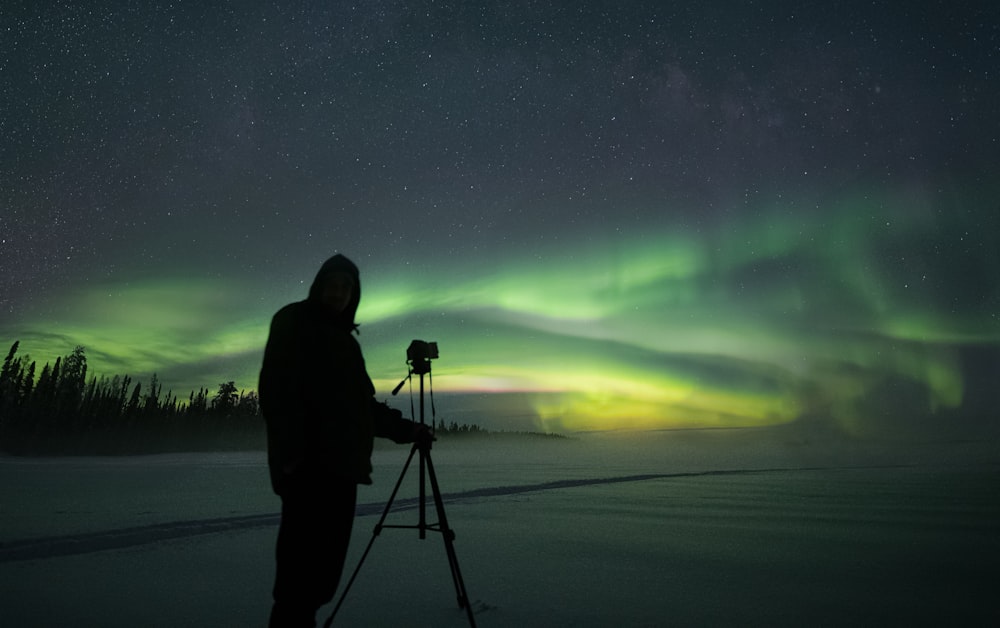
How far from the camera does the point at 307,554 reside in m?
2.49

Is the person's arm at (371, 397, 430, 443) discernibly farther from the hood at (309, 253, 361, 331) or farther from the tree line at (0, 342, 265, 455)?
the tree line at (0, 342, 265, 455)

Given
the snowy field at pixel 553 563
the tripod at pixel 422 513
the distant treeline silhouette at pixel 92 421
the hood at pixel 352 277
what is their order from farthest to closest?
1. the distant treeline silhouette at pixel 92 421
2. the snowy field at pixel 553 563
3. the tripod at pixel 422 513
4. the hood at pixel 352 277

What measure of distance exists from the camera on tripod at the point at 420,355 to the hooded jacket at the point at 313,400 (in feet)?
3.86

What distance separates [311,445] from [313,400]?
0.70ft

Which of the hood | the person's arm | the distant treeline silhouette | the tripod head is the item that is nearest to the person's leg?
the person's arm

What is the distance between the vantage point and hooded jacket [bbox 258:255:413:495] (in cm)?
250

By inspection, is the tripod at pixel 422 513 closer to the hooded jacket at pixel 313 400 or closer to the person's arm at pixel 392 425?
the person's arm at pixel 392 425

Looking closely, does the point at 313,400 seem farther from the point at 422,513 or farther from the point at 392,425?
the point at 422,513

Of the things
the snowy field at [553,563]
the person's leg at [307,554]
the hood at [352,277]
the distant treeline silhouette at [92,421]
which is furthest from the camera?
the distant treeline silhouette at [92,421]

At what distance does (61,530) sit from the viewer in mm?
7445

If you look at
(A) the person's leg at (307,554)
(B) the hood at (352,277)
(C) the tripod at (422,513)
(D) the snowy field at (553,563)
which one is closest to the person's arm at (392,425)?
(C) the tripod at (422,513)

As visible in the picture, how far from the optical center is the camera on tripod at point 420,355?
4172 mm

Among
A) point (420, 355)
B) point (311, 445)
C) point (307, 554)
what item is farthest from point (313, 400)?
point (420, 355)

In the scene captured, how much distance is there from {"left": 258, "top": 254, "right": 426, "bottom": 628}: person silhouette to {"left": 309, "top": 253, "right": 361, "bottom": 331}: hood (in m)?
0.08
